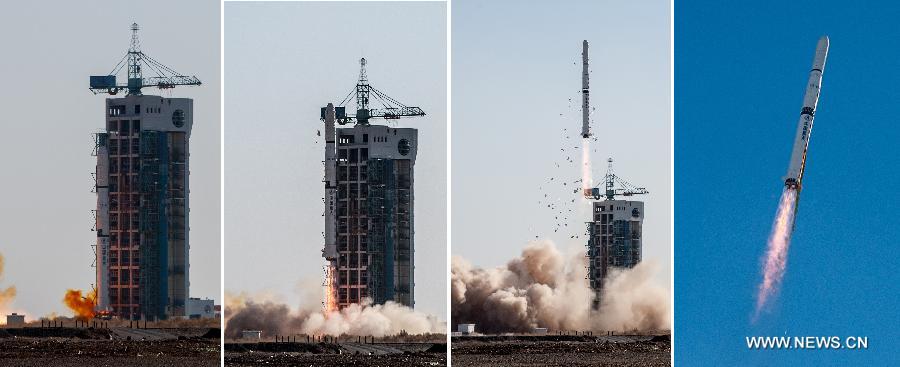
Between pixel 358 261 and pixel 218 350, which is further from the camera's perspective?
pixel 358 261

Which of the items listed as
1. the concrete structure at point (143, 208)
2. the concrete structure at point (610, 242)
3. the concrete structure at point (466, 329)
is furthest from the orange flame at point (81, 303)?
the concrete structure at point (610, 242)

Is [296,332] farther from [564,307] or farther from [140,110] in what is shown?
[564,307]

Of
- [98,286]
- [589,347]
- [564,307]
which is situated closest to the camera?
[98,286]

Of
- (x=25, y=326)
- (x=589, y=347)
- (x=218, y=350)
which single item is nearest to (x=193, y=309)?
(x=218, y=350)

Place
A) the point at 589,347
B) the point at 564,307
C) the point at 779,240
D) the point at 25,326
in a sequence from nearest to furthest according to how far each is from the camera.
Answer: the point at 779,240
the point at 25,326
the point at 589,347
the point at 564,307

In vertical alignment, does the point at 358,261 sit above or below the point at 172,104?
below

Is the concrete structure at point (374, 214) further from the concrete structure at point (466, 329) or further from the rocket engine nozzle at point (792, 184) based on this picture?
the rocket engine nozzle at point (792, 184)

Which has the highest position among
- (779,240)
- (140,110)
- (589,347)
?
(140,110)

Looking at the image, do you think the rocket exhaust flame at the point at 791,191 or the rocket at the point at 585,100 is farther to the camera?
the rocket at the point at 585,100
